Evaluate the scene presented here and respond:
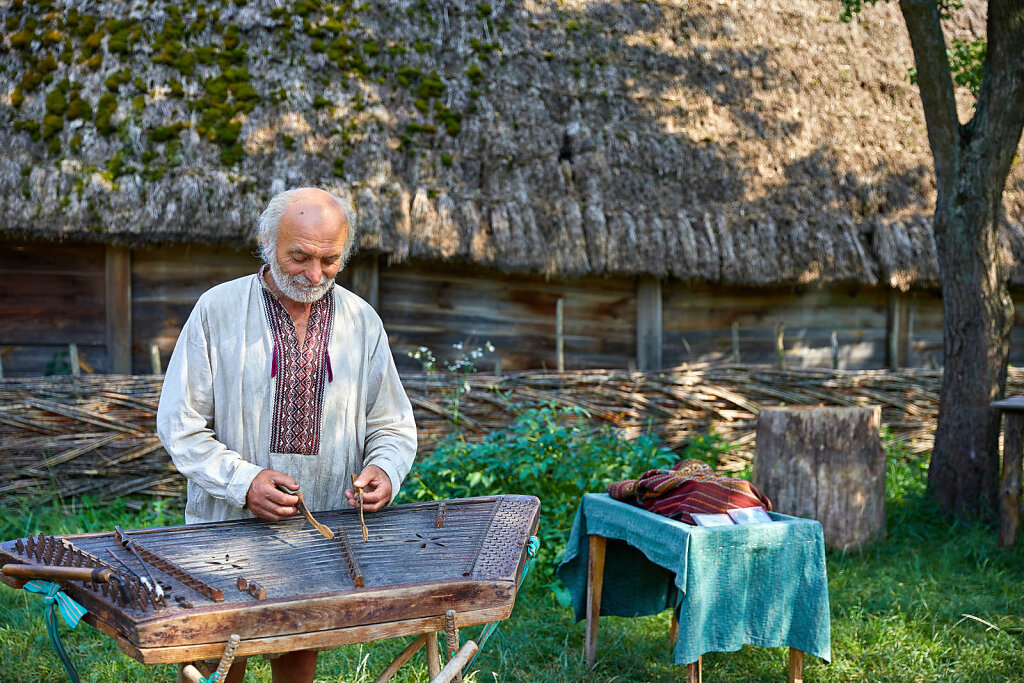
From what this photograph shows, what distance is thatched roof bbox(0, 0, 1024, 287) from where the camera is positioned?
589 cm

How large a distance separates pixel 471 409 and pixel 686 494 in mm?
2595

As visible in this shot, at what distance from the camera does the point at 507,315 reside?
22.8 feet

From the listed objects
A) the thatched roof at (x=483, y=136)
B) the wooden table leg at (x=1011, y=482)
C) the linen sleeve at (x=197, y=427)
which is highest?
the thatched roof at (x=483, y=136)

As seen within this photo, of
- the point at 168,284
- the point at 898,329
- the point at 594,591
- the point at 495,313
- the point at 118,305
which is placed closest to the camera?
the point at 594,591

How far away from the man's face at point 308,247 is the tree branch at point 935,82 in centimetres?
421

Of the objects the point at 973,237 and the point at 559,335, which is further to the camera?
the point at 559,335

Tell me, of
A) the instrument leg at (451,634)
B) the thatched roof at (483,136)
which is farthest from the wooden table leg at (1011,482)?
the instrument leg at (451,634)

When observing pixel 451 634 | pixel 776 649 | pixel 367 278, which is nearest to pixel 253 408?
pixel 451 634

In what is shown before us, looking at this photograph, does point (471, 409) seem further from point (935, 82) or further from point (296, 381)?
point (935, 82)

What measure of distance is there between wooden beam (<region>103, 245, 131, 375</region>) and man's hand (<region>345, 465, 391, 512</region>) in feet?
14.3

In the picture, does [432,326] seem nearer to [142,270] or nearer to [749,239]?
[142,270]

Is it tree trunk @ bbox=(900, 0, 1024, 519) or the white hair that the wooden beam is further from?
tree trunk @ bbox=(900, 0, 1024, 519)

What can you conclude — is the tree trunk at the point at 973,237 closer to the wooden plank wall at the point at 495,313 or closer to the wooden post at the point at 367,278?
the wooden plank wall at the point at 495,313

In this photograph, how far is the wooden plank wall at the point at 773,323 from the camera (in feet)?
24.3
